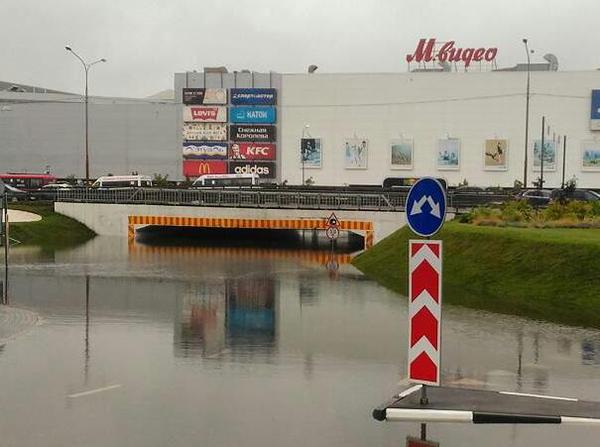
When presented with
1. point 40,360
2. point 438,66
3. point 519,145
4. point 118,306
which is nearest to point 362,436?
point 40,360

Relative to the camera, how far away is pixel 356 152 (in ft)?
290

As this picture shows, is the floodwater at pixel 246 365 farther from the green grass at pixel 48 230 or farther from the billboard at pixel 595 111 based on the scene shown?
the billboard at pixel 595 111

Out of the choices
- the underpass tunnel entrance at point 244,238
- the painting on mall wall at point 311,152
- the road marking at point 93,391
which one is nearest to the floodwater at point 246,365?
the road marking at point 93,391

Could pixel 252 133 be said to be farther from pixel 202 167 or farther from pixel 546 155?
pixel 546 155

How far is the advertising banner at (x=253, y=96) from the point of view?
90188mm

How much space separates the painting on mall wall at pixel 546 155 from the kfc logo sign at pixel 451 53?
11.1m

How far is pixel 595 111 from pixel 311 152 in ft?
95.4

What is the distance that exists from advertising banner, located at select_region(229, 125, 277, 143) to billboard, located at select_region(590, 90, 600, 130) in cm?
3267

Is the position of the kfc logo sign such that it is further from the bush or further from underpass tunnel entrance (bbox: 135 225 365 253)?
the bush

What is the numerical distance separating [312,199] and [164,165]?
1884 inches

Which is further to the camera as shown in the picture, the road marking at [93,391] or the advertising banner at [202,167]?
the advertising banner at [202,167]

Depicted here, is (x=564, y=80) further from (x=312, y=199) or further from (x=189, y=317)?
(x=189, y=317)

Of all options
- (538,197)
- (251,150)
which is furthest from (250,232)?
(251,150)

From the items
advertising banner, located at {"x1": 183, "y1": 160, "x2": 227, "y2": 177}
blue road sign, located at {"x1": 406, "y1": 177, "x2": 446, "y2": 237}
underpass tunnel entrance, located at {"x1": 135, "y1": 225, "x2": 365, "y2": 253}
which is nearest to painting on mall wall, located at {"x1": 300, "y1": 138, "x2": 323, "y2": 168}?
advertising banner, located at {"x1": 183, "y1": 160, "x2": 227, "y2": 177}
